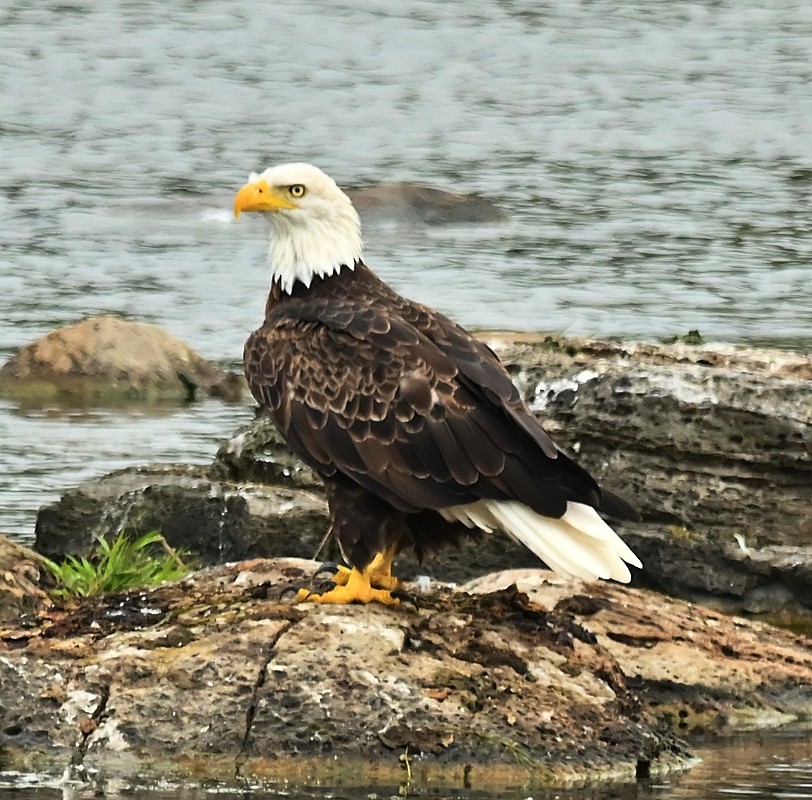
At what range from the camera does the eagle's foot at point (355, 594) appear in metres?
6.74

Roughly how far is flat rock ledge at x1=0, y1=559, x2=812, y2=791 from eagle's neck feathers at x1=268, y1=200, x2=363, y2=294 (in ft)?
3.56

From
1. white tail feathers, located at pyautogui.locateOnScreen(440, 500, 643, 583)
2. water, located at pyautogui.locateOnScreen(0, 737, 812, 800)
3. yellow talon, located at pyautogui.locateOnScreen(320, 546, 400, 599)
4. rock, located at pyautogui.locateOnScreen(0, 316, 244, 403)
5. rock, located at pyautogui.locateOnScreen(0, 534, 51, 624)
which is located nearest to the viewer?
water, located at pyautogui.locateOnScreen(0, 737, 812, 800)

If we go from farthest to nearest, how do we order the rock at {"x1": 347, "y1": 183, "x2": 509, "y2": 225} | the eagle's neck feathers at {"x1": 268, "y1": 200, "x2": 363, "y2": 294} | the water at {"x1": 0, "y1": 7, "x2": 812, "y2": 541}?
the rock at {"x1": 347, "y1": 183, "x2": 509, "y2": 225} → the water at {"x1": 0, "y1": 7, "x2": 812, "y2": 541} → the eagle's neck feathers at {"x1": 268, "y1": 200, "x2": 363, "y2": 294}

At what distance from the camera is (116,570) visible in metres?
8.06

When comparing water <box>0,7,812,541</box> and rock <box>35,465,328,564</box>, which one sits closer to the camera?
rock <box>35,465,328,564</box>

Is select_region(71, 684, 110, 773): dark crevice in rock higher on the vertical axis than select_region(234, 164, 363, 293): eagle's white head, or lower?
lower

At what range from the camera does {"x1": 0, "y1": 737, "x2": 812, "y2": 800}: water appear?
595 cm

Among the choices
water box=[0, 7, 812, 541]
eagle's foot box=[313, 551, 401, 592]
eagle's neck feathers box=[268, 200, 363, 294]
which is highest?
eagle's neck feathers box=[268, 200, 363, 294]

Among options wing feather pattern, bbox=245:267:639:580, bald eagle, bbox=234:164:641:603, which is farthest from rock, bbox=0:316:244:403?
wing feather pattern, bbox=245:267:639:580

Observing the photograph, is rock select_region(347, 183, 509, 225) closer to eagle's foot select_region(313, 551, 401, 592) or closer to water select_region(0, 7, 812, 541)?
water select_region(0, 7, 812, 541)

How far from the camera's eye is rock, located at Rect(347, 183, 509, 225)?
1912 centimetres

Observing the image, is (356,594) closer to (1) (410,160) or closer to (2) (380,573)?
(2) (380,573)

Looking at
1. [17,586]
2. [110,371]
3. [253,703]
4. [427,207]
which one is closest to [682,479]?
[17,586]

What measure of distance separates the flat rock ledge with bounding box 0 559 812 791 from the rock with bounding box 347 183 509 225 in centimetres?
1248
